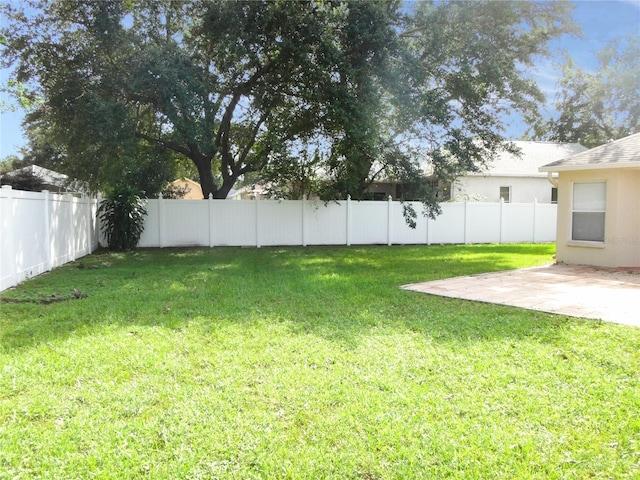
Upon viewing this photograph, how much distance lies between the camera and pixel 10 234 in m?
6.55

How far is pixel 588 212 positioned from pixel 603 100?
2219cm

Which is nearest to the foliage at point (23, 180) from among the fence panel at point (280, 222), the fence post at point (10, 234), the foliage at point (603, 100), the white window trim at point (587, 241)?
the fence panel at point (280, 222)

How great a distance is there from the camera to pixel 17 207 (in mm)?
6832

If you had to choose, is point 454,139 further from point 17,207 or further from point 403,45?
point 17,207

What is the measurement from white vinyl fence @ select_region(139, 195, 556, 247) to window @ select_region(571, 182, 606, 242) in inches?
253

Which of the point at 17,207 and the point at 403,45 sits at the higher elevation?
the point at 403,45

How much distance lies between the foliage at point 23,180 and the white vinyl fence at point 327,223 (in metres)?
9.10

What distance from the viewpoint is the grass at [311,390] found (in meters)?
2.48

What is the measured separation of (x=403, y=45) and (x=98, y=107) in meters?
7.42

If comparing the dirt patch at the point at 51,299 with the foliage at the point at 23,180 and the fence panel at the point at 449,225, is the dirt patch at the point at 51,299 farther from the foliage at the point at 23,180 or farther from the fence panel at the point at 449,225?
the foliage at the point at 23,180

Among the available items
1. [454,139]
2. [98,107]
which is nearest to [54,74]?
[98,107]

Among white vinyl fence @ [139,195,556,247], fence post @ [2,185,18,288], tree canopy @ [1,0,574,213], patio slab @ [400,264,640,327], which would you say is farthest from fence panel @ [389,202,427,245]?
fence post @ [2,185,18,288]

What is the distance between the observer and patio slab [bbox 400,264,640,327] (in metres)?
5.81

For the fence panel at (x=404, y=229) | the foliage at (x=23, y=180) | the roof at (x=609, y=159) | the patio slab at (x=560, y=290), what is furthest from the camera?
the foliage at (x=23, y=180)
